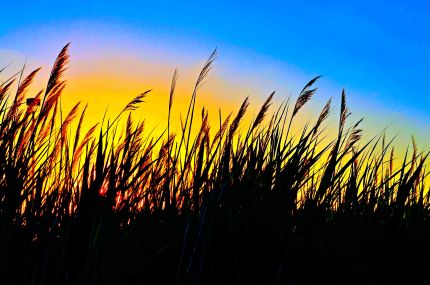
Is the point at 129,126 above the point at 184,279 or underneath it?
above

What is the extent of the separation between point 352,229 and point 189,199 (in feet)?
2.60

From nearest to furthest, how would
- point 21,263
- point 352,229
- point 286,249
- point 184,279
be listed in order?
point 21,263
point 184,279
point 286,249
point 352,229

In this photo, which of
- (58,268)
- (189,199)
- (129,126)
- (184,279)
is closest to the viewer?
(58,268)

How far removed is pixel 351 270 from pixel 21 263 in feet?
4.07

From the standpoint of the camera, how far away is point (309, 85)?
118 inches

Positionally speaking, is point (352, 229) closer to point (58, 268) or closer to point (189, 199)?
point (189, 199)

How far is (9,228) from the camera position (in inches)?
65.2

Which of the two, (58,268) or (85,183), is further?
(85,183)

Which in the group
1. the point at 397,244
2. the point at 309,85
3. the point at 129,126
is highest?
the point at 309,85

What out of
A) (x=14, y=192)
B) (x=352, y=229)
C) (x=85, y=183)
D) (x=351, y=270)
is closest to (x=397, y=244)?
(x=352, y=229)

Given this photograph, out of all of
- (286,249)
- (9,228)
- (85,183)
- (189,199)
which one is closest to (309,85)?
(189,199)

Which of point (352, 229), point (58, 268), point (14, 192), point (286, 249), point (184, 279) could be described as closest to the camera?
point (58, 268)

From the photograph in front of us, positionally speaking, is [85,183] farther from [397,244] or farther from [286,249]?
[397,244]

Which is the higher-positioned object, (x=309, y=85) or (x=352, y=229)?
(x=309, y=85)
